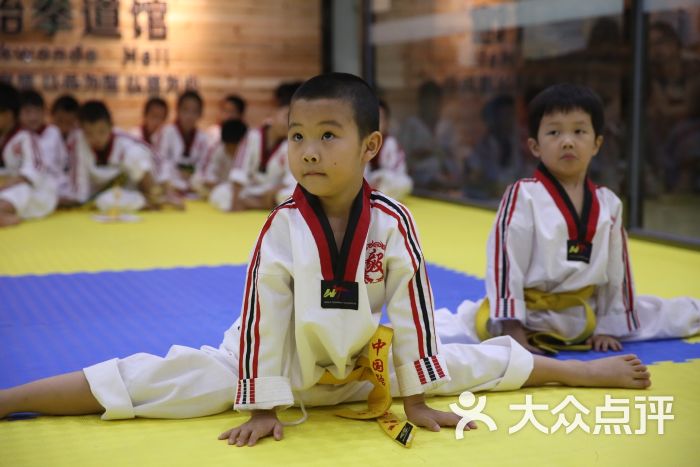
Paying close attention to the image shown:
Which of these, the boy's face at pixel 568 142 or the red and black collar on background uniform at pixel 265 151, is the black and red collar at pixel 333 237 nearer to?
the boy's face at pixel 568 142

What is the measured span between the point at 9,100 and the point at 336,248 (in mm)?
5675

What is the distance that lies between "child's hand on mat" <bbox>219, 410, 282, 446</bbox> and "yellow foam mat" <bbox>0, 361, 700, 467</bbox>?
22mm

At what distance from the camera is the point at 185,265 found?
501 centimetres

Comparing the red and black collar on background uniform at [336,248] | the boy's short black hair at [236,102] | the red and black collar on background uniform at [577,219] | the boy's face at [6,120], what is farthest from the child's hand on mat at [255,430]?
the boy's short black hair at [236,102]

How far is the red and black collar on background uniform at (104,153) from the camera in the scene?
7.54 m

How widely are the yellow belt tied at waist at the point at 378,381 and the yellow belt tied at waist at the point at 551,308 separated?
36.6 inches

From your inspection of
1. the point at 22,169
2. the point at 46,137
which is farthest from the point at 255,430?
the point at 46,137

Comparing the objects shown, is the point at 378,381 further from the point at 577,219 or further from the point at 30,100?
the point at 30,100

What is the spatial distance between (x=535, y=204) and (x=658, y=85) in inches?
123

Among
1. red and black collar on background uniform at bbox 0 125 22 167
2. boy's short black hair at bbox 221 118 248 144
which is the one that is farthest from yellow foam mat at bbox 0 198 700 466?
boy's short black hair at bbox 221 118 248 144

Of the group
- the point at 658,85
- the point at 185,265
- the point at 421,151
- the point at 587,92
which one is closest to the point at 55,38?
the point at 421,151

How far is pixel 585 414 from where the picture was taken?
7.96ft

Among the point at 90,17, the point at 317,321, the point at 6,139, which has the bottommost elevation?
the point at 317,321

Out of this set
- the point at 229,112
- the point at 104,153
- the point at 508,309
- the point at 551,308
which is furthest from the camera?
the point at 229,112
